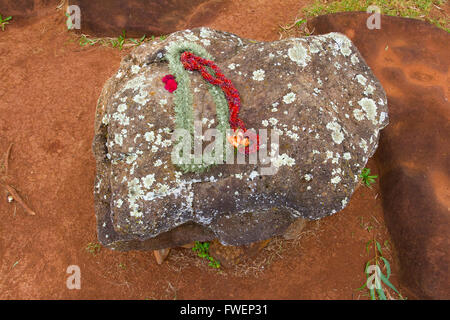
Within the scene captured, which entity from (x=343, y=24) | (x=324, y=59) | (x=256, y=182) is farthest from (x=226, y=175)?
(x=343, y=24)

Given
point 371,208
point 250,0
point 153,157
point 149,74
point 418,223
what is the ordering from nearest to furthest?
point 153,157 < point 149,74 < point 418,223 < point 371,208 < point 250,0

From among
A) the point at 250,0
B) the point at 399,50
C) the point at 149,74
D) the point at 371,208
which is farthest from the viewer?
the point at 250,0

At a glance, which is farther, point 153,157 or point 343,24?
point 343,24

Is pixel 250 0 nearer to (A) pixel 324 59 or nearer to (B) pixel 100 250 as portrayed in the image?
(A) pixel 324 59

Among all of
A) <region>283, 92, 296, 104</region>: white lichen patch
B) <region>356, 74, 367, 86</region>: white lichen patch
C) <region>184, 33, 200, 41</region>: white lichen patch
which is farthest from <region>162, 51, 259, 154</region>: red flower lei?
<region>356, 74, 367, 86</region>: white lichen patch

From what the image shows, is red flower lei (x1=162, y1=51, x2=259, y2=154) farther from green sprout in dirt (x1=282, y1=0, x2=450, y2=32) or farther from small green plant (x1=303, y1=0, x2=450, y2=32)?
small green plant (x1=303, y1=0, x2=450, y2=32)

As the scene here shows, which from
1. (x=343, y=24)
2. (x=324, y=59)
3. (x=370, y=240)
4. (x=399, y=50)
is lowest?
(x=370, y=240)

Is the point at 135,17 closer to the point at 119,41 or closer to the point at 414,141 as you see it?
the point at 119,41
